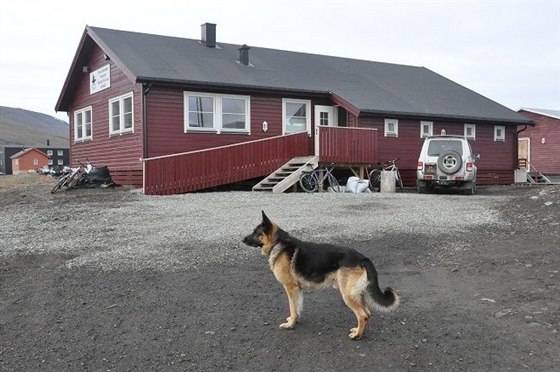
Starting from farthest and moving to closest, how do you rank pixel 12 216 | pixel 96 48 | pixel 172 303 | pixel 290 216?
pixel 96 48 → pixel 12 216 → pixel 290 216 → pixel 172 303

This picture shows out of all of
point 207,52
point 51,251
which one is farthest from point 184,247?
point 207,52

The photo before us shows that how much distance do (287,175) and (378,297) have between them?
14.2 metres

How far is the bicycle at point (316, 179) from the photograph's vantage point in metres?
18.6

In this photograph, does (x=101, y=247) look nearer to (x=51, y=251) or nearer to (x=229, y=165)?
(x=51, y=251)

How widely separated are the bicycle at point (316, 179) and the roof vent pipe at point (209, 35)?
8.34 metres

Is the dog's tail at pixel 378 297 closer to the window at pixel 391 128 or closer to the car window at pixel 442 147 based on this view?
the car window at pixel 442 147

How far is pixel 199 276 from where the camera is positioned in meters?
6.79

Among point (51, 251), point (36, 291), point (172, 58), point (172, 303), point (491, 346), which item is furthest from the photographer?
point (172, 58)

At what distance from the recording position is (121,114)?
2064 cm

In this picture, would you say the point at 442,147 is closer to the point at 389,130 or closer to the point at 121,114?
the point at 389,130

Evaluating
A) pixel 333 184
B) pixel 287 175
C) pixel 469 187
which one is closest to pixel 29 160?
pixel 287 175

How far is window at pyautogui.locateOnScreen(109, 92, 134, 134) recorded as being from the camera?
66.0 ft

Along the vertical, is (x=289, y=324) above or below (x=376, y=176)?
below

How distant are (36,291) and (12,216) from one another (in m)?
7.23
